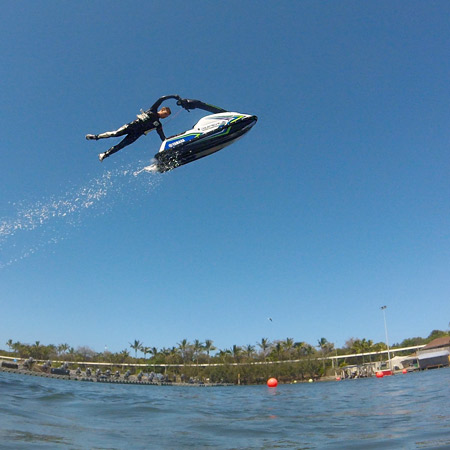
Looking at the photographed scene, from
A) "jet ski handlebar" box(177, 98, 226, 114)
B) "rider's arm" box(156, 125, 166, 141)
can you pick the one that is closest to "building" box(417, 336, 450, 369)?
"jet ski handlebar" box(177, 98, 226, 114)

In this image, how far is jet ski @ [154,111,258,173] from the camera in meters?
15.3

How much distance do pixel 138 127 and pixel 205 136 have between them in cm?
275

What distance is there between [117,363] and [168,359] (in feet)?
42.6

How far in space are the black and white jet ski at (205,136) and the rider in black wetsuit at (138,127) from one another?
90 cm

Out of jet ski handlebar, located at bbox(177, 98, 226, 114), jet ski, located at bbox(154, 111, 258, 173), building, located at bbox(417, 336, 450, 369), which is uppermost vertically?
jet ski handlebar, located at bbox(177, 98, 226, 114)

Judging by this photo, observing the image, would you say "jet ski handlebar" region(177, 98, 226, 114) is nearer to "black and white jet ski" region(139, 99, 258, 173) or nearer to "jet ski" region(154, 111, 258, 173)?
"black and white jet ski" region(139, 99, 258, 173)

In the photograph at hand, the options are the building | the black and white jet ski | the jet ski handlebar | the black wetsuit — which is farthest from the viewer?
the building

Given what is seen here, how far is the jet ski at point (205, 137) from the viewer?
50.2 feet

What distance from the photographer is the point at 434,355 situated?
71.6 metres

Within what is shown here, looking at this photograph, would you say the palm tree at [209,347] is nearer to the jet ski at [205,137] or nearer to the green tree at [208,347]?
the green tree at [208,347]

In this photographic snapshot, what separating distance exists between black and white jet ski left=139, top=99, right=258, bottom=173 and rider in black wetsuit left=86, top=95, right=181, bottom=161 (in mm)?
897

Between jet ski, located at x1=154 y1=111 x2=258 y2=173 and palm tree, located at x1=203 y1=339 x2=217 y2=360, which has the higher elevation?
jet ski, located at x1=154 y1=111 x2=258 y2=173

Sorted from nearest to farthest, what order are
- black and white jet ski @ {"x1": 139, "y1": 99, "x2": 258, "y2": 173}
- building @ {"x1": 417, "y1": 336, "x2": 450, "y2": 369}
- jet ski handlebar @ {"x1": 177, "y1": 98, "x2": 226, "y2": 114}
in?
jet ski handlebar @ {"x1": 177, "y1": 98, "x2": 226, "y2": 114}
black and white jet ski @ {"x1": 139, "y1": 99, "x2": 258, "y2": 173}
building @ {"x1": 417, "y1": 336, "x2": 450, "y2": 369}

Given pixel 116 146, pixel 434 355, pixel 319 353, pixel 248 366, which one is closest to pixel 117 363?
pixel 248 366
